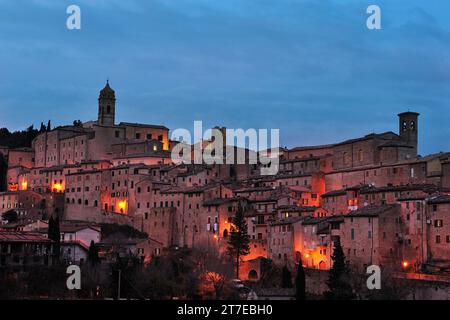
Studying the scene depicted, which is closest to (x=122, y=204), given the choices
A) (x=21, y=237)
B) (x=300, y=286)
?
(x=21, y=237)

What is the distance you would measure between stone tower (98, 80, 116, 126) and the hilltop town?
15 centimetres

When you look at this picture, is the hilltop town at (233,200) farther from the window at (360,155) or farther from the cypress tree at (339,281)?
the cypress tree at (339,281)

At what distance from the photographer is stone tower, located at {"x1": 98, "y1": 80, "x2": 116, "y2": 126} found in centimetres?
9131

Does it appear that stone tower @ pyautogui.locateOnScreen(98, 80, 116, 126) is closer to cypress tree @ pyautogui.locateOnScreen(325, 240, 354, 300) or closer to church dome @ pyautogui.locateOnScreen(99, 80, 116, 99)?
church dome @ pyautogui.locateOnScreen(99, 80, 116, 99)

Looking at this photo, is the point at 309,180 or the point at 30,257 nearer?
the point at 30,257

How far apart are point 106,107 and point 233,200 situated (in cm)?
3017

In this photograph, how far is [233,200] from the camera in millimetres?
66000

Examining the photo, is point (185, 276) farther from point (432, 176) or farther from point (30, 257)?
point (432, 176)

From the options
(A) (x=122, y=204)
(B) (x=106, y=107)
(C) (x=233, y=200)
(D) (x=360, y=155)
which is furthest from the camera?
(B) (x=106, y=107)

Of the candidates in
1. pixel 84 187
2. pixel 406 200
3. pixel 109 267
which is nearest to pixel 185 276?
pixel 109 267

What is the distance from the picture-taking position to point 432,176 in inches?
2469

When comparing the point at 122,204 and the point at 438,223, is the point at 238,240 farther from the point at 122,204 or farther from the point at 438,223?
the point at 122,204
